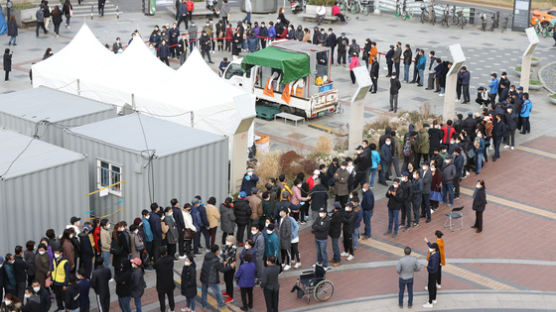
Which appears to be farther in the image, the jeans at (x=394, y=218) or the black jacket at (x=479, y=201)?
the black jacket at (x=479, y=201)

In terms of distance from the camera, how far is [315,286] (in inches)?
634

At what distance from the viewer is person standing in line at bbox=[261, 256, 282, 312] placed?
15.1 meters

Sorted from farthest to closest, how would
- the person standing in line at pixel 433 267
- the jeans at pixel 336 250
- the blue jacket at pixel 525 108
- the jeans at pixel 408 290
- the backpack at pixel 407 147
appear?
the blue jacket at pixel 525 108 → the backpack at pixel 407 147 → the jeans at pixel 336 250 → the person standing in line at pixel 433 267 → the jeans at pixel 408 290

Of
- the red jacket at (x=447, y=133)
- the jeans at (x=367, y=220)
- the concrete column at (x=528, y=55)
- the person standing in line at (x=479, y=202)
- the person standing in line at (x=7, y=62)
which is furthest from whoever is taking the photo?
the person standing in line at (x=7, y=62)

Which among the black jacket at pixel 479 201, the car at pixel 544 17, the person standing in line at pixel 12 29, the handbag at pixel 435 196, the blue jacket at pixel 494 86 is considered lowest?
the handbag at pixel 435 196

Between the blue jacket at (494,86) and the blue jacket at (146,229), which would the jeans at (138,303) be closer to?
the blue jacket at (146,229)

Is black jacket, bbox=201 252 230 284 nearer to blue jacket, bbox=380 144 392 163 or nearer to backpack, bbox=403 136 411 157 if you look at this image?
blue jacket, bbox=380 144 392 163

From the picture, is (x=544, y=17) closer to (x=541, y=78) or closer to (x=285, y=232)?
(x=541, y=78)

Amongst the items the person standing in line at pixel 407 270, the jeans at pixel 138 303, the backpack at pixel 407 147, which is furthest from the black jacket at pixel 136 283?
the backpack at pixel 407 147

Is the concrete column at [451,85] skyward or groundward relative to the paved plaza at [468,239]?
skyward

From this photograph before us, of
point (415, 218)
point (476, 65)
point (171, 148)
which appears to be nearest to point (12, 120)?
point (171, 148)

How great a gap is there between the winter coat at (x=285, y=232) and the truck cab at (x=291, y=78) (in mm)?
11270

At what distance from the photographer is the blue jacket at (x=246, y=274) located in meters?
15.3

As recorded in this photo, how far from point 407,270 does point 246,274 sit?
302 centimetres
